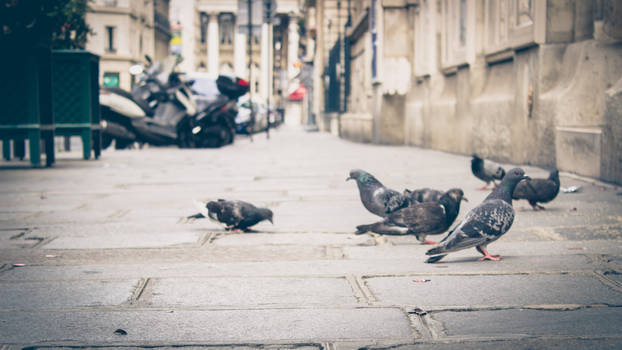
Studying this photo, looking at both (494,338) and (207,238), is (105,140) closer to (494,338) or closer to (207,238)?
(207,238)

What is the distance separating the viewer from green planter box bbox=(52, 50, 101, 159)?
38.0 ft

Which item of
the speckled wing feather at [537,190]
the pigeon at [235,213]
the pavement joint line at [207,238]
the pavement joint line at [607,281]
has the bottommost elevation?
the pavement joint line at [207,238]

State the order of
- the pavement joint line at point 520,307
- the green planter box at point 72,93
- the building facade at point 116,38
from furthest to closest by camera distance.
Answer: the building facade at point 116,38, the green planter box at point 72,93, the pavement joint line at point 520,307

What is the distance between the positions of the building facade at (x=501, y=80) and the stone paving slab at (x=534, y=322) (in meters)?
4.60

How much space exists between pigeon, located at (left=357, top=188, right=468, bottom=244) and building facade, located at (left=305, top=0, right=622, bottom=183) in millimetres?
3298

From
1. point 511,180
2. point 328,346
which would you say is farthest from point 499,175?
point 328,346

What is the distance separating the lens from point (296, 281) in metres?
3.43

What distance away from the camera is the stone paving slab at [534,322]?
2549 mm

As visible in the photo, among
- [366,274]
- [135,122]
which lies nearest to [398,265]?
[366,274]


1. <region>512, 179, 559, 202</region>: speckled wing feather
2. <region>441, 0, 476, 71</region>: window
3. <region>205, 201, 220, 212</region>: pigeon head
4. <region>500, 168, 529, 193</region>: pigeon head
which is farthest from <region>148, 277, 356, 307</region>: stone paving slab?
<region>441, 0, 476, 71</region>: window

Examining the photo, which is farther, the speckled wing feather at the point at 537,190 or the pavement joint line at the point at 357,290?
the speckled wing feather at the point at 537,190

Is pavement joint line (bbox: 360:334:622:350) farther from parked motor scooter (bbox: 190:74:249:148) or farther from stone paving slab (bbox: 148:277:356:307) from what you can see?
parked motor scooter (bbox: 190:74:249:148)

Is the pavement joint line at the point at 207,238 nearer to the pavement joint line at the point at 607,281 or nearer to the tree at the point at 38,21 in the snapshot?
the pavement joint line at the point at 607,281

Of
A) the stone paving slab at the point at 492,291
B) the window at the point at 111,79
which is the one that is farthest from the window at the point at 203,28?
the stone paving slab at the point at 492,291
